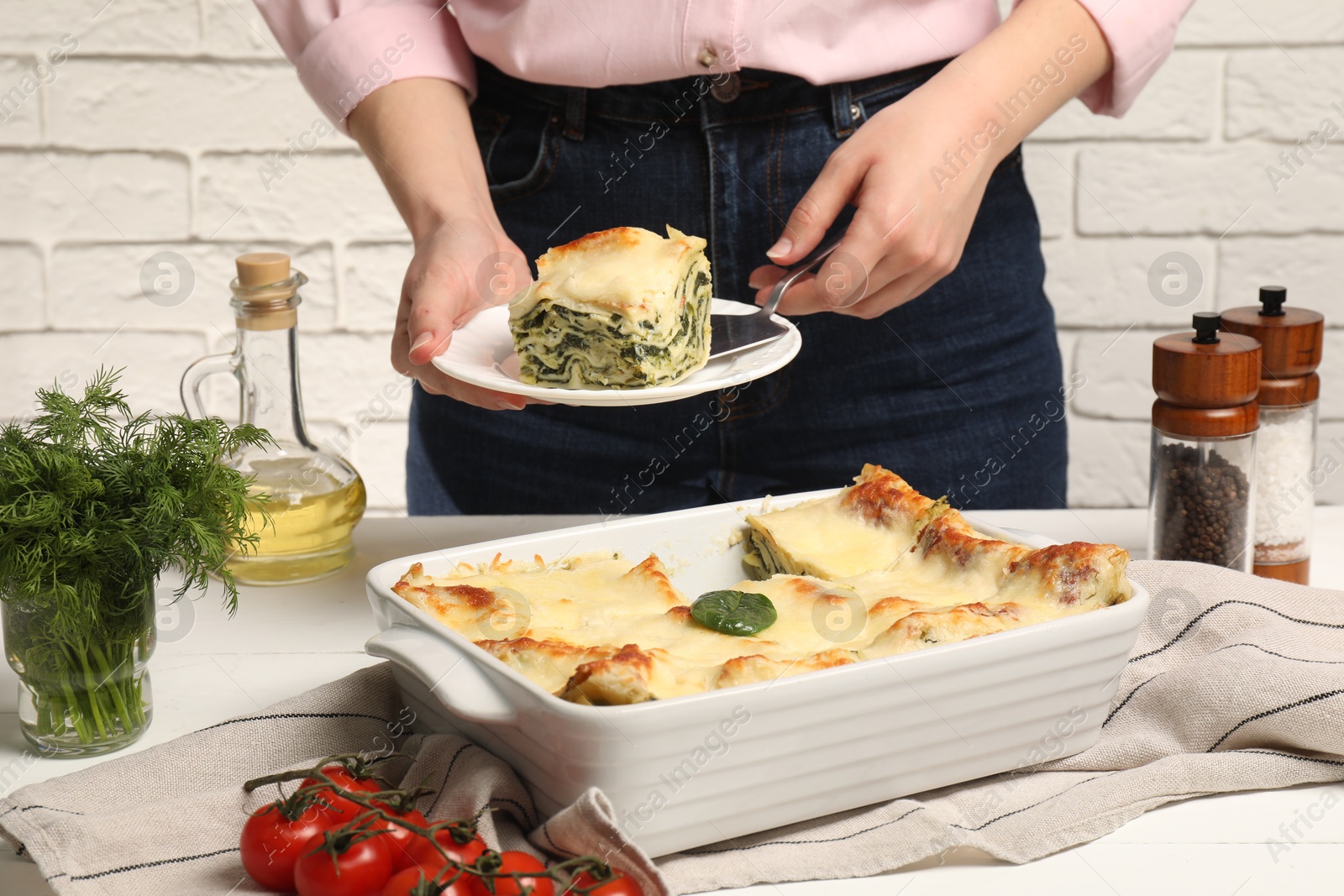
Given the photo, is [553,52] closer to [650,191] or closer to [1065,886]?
[650,191]

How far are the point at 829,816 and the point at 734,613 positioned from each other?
0.49ft

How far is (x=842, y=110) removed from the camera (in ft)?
4.46

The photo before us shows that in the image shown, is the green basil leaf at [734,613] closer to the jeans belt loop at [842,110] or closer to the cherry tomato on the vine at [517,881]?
the cherry tomato on the vine at [517,881]

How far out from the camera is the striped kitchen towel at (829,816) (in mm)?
829

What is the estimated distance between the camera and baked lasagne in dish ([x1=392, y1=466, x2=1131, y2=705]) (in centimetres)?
84

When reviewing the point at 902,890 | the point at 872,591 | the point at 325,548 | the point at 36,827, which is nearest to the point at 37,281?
the point at 325,548

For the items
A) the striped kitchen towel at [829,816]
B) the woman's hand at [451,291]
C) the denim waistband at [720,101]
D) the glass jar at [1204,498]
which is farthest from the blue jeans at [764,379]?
the striped kitchen towel at [829,816]

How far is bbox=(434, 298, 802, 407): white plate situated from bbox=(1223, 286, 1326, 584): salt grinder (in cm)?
43

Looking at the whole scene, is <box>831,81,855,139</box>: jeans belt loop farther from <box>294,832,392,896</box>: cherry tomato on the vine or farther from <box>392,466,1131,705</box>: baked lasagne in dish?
<box>294,832,392,896</box>: cherry tomato on the vine

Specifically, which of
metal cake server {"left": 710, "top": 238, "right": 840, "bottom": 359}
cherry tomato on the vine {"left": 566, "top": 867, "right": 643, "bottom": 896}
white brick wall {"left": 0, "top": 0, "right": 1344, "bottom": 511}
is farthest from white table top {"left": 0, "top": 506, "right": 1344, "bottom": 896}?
white brick wall {"left": 0, "top": 0, "right": 1344, "bottom": 511}

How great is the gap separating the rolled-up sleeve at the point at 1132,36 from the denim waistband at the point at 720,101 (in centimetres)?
17

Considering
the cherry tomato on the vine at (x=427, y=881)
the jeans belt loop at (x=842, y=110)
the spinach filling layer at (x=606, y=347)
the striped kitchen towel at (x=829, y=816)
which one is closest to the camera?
the cherry tomato on the vine at (x=427, y=881)

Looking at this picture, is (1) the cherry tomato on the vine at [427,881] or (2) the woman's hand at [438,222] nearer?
(1) the cherry tomato on the vine at [427,881]

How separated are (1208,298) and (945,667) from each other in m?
1.50
